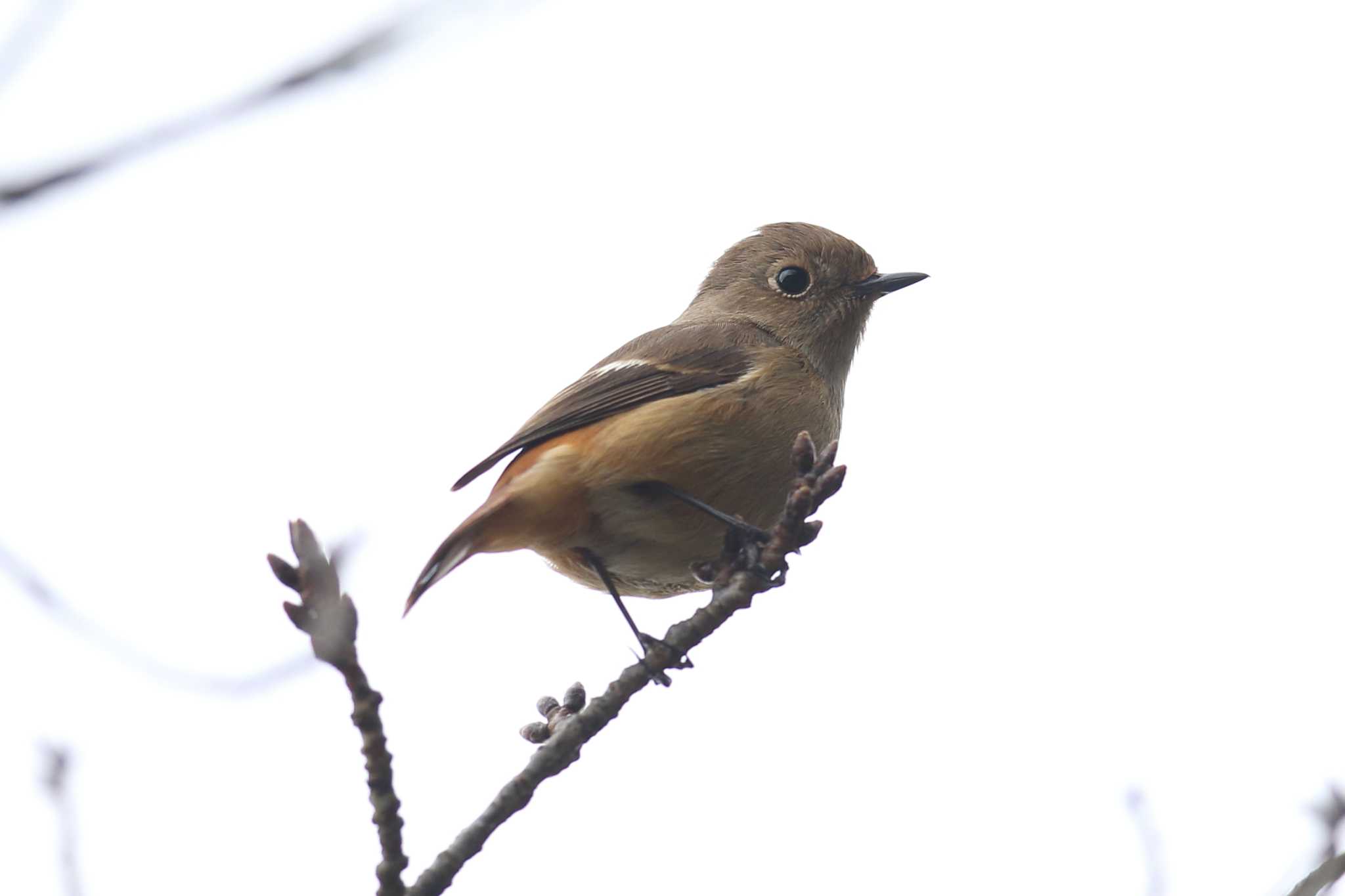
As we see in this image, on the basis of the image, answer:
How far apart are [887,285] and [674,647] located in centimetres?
312

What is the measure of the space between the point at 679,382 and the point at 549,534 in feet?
2.94

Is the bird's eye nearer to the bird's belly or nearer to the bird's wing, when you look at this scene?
the bird's wing

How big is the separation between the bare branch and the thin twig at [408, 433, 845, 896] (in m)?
0.13

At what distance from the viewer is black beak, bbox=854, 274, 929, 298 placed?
6773 millimetres

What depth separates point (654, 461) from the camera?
5.31m

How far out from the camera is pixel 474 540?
16.2 feet

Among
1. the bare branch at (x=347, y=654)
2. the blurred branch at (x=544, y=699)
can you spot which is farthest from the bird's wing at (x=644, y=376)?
the bare branch at (x=347, y=654)

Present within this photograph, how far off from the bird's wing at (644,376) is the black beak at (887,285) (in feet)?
2.10

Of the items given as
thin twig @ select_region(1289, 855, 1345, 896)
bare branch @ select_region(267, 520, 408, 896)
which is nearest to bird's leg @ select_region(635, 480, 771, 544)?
bare branch @ select_region(267, 520, 408, 896)

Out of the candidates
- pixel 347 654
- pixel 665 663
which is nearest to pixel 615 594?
pixel 665 663

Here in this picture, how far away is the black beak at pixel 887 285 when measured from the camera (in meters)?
6.77

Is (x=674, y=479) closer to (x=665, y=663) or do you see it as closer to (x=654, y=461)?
(x=654, y=461)

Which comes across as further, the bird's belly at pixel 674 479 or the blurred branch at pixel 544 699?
the bird's belly at pixel 674 479

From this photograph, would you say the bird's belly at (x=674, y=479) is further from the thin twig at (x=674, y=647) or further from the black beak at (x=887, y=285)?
the black beak at (x=887, y=285)
